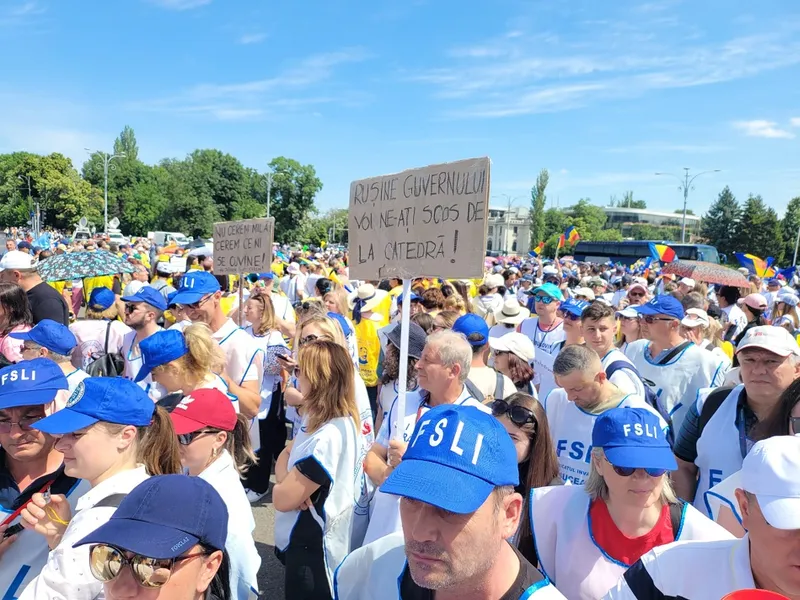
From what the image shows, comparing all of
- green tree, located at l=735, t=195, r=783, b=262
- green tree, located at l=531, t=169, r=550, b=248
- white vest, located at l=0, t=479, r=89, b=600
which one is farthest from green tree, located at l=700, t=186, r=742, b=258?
white vest, located at l=0, t=479, r=89, b=600

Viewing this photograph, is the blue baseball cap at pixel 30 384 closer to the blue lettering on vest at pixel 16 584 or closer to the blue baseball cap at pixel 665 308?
the blue lettering on vest at pixel 16 584

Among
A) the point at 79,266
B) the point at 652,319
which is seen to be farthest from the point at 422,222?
the point at 79,266

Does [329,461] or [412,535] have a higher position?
[412,535]

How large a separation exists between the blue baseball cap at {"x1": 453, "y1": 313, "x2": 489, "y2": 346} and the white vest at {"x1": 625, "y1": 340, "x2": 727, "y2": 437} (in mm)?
1401

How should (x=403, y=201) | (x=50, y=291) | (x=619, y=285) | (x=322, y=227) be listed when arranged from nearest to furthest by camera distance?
(x=403, y=201)
(x=50, y=291)
(x=619, y=285)
(x=322, y=227)

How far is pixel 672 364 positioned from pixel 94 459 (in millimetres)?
4128

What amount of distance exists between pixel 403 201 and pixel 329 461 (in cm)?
168

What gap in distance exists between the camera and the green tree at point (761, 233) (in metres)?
61.9

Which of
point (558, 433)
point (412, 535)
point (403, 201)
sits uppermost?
point (403, 201)

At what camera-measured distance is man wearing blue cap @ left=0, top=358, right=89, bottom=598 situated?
2398mm

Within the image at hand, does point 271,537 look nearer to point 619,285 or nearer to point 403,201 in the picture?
point 403,201

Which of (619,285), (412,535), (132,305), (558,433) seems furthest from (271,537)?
(619,285)

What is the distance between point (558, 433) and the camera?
3.40 m

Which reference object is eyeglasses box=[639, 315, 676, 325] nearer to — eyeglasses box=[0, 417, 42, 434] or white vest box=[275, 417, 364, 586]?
white vest box=[275, 417, 364, 586]
